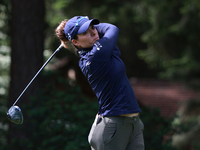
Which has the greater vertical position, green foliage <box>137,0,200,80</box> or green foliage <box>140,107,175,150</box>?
green foliage <box>137,0,200,80</box>

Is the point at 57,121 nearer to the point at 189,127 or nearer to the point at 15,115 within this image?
the point at 15,115

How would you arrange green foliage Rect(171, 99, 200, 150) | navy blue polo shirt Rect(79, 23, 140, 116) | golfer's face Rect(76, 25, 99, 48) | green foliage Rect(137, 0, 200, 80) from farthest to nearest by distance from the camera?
green foliage Rect(171, 99, 200, 150)
green foliage Rect(137, 0, 200, 80)
golfer's face Rect(76, 25, 99, 48)
navy blue polo shirt Rect(79, 23, 140, 116)

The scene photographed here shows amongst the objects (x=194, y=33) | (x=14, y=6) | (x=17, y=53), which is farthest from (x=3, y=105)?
(x=194, y=33)

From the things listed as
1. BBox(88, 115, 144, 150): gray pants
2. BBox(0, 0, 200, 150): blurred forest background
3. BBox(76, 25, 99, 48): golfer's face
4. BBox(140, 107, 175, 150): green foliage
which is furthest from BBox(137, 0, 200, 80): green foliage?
BBox(88, 115, 144, 150): gray pants

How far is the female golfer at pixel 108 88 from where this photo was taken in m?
2.74

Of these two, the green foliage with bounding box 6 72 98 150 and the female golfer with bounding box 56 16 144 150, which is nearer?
the female golfer with bounding box 56 16 144 150

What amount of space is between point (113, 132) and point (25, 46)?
11.6 feet

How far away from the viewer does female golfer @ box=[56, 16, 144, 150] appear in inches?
108

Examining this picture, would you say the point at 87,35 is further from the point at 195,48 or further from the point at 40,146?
the point at 195,48

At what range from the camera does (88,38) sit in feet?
9.41

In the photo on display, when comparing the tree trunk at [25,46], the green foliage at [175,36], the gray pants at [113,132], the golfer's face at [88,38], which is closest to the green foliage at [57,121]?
the tree trunk at [25,46]

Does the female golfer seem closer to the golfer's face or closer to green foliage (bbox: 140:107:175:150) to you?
the golfer's face

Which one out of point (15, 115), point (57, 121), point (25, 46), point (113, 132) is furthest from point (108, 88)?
Answer: point (25, 46)

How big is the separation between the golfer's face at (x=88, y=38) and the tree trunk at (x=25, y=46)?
3.03 m
